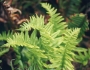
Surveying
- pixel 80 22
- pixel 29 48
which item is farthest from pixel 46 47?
pixel 80 22

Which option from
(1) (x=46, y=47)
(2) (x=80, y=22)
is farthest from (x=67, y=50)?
(2) (x=80, y=22)

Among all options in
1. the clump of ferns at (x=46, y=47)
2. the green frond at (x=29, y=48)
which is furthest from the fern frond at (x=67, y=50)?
the green frond at (x=29, y=48)

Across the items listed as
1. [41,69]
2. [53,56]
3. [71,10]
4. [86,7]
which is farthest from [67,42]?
[86,7]

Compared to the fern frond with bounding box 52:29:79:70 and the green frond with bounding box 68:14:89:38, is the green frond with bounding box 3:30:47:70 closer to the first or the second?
the fern frond with bounding box 52:29:79:70

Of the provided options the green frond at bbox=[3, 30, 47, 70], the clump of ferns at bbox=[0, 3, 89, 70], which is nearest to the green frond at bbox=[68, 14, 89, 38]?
the clump of ferns at bbox=[0, 3, 89, 70]

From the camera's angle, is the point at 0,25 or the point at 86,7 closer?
the point at 0,25

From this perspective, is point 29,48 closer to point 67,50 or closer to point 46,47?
point 46,47

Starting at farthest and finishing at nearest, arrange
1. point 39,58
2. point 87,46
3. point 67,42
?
point 87,46 < point 39,58 < point 67,42

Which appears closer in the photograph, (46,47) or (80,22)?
(46,47)

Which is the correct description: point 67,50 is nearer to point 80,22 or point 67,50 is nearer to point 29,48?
point 29,48

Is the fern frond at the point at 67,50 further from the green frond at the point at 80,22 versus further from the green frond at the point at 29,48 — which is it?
the green frond at the point at 80,22

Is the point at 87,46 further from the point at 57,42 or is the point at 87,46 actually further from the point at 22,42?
the point at 22,42
